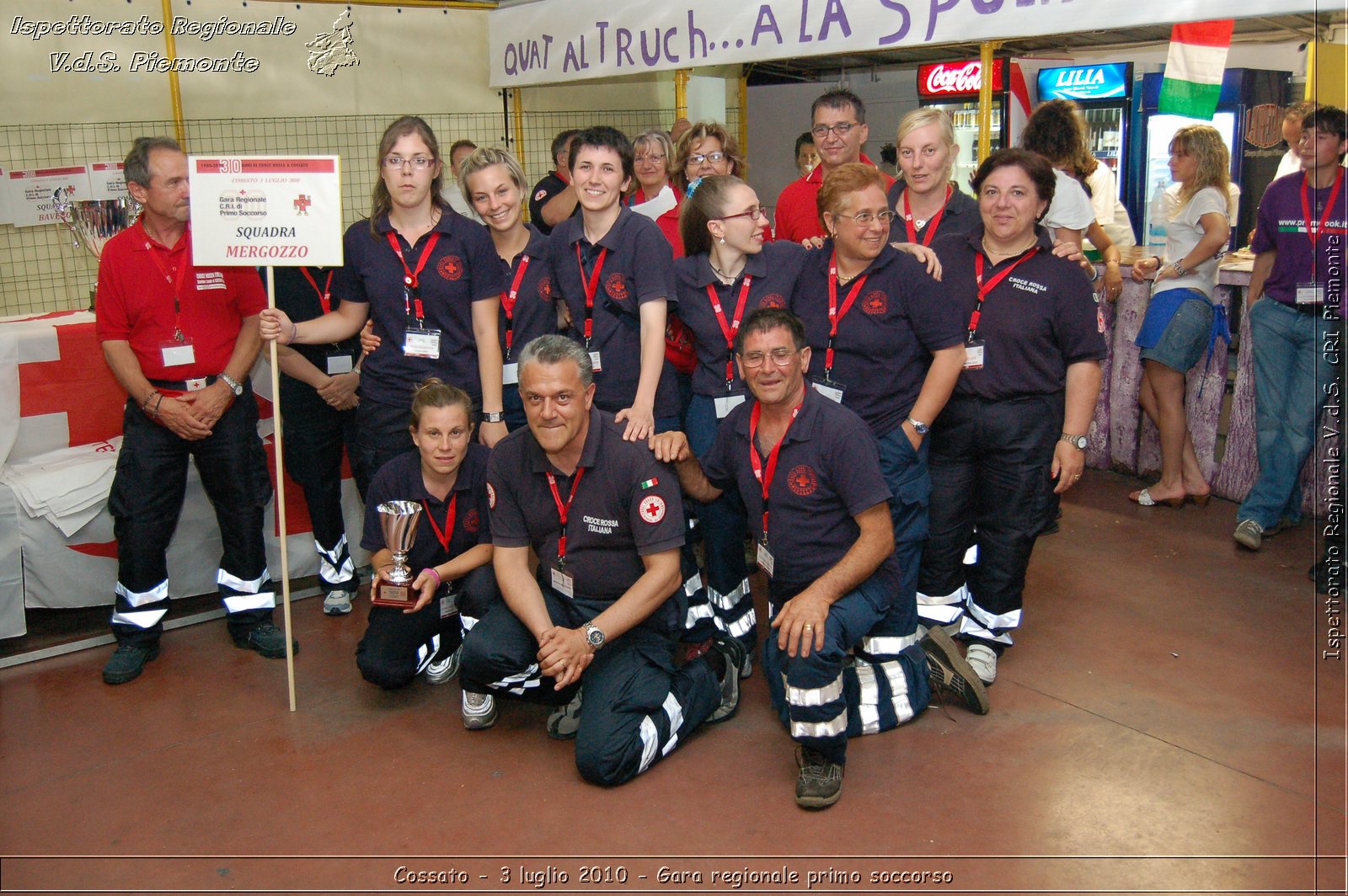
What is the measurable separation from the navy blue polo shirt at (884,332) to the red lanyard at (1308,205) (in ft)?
6.39

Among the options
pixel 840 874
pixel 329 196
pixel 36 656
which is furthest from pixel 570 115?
pixel 840 874

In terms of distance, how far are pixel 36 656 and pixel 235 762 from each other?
4.26ft

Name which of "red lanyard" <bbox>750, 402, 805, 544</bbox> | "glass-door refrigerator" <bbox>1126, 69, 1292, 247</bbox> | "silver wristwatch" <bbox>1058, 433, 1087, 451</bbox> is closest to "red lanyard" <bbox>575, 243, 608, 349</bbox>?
"red lanyard" <bbox>750, 402, 805, 544</bbox>

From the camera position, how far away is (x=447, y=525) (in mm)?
3627

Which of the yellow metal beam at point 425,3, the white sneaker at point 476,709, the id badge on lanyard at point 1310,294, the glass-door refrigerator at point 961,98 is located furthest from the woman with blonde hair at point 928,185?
the glass-door refrigerator at point 961,98

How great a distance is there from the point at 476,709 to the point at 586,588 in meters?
0.54

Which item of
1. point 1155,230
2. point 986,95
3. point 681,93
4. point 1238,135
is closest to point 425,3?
point 681,93

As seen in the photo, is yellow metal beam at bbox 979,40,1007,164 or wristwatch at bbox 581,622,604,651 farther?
yellow metal beam at bbox 979,40,1007,164

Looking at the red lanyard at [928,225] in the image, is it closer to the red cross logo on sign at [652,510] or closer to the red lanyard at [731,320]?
the red lanyard at [731,320]

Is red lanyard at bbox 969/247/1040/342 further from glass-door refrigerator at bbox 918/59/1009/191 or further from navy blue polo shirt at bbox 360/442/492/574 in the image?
glass-door refrigerator at bbox 918/59/1009/191

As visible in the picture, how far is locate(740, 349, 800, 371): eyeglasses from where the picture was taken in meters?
2.96

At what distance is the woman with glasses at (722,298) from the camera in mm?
3418

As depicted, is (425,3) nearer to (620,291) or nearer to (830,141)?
(830,141)

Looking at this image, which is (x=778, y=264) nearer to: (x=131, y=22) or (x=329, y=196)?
(x=329, y=196)
